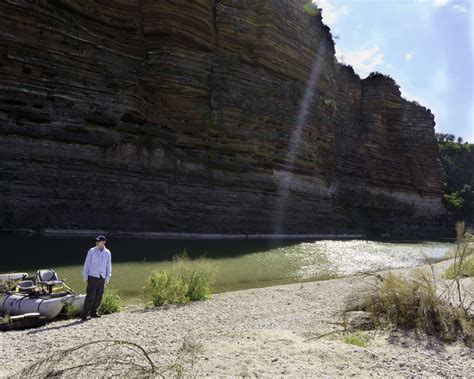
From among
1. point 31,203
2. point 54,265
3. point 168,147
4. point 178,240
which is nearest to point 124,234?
point 178,240

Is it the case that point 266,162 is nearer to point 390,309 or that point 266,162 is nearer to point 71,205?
point 71,205

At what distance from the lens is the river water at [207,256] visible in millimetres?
13980

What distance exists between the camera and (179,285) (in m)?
10.9

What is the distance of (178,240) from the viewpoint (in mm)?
25000

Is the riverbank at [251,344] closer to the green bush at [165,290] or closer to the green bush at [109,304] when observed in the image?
the green bush at [109,304]

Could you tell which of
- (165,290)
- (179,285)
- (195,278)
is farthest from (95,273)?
(195,278)

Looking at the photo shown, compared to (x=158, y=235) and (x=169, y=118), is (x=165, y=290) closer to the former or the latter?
(x=158, y=235)

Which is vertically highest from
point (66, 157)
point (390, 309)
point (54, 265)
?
point (66, 157)

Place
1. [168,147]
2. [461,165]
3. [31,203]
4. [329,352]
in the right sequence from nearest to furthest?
[329,352] → [31,203] → [168,147] → [461,165]

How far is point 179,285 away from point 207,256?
28.6ft

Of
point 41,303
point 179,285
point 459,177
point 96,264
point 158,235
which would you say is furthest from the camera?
point 459,177

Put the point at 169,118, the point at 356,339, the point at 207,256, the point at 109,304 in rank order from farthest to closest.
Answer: the point at 169,118, the point at 207,256, the point at 109,304, the point at 356,339

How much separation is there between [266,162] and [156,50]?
12480 millimetres

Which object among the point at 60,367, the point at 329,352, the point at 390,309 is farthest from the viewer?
the point at 390,309
